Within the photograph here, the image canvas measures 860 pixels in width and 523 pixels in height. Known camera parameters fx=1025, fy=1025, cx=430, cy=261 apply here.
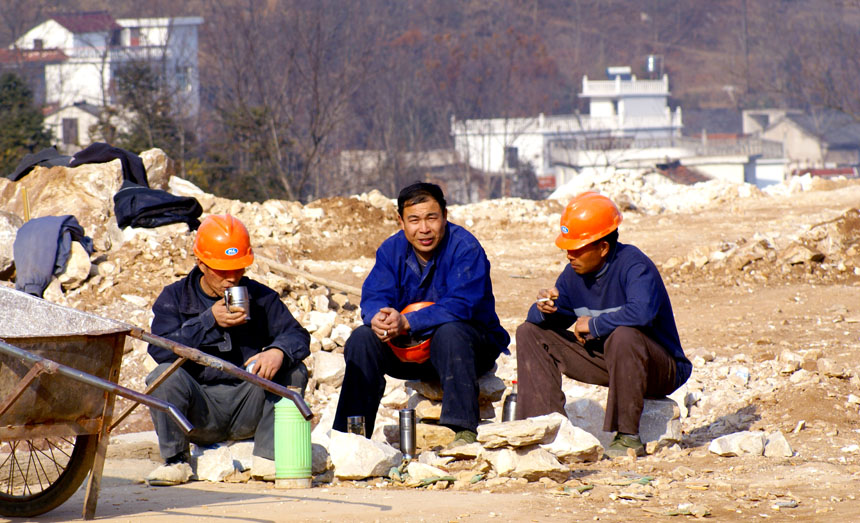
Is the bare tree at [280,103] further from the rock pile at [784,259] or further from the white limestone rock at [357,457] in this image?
the white limestone rock at [357,457]

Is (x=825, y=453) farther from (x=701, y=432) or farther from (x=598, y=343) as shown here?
(x=598, y=343)

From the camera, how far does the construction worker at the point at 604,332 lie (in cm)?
494

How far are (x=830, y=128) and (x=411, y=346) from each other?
63.6 m

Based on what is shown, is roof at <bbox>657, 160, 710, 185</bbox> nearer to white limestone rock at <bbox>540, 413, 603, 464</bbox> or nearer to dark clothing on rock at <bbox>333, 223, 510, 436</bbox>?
dark clothing on rock at <bbox>333, 223, 510, 436</bbox>

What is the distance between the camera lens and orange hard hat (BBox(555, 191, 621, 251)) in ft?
16.5

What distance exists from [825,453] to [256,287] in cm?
294

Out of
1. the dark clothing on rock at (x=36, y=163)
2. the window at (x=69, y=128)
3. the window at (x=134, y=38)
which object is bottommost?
the dark clothing on rock at (x=36, y=163)

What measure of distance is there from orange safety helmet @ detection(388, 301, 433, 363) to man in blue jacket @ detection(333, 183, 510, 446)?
0.03m

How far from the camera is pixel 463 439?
4879mm

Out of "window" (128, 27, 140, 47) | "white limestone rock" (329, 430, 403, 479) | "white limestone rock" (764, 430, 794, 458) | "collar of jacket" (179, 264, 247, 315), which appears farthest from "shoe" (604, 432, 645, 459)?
"window" (128, 27, 140, 47)

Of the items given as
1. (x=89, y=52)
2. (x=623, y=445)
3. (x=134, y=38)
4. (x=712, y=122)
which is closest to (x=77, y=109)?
(x=134, y=38)

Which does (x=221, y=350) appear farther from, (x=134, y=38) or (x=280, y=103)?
(x=134, y=38)

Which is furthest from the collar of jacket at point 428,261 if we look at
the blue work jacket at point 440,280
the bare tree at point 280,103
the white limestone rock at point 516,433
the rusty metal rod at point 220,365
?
the bare tree at point 280,103

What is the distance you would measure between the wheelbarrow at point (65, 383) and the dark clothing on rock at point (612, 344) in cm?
163
